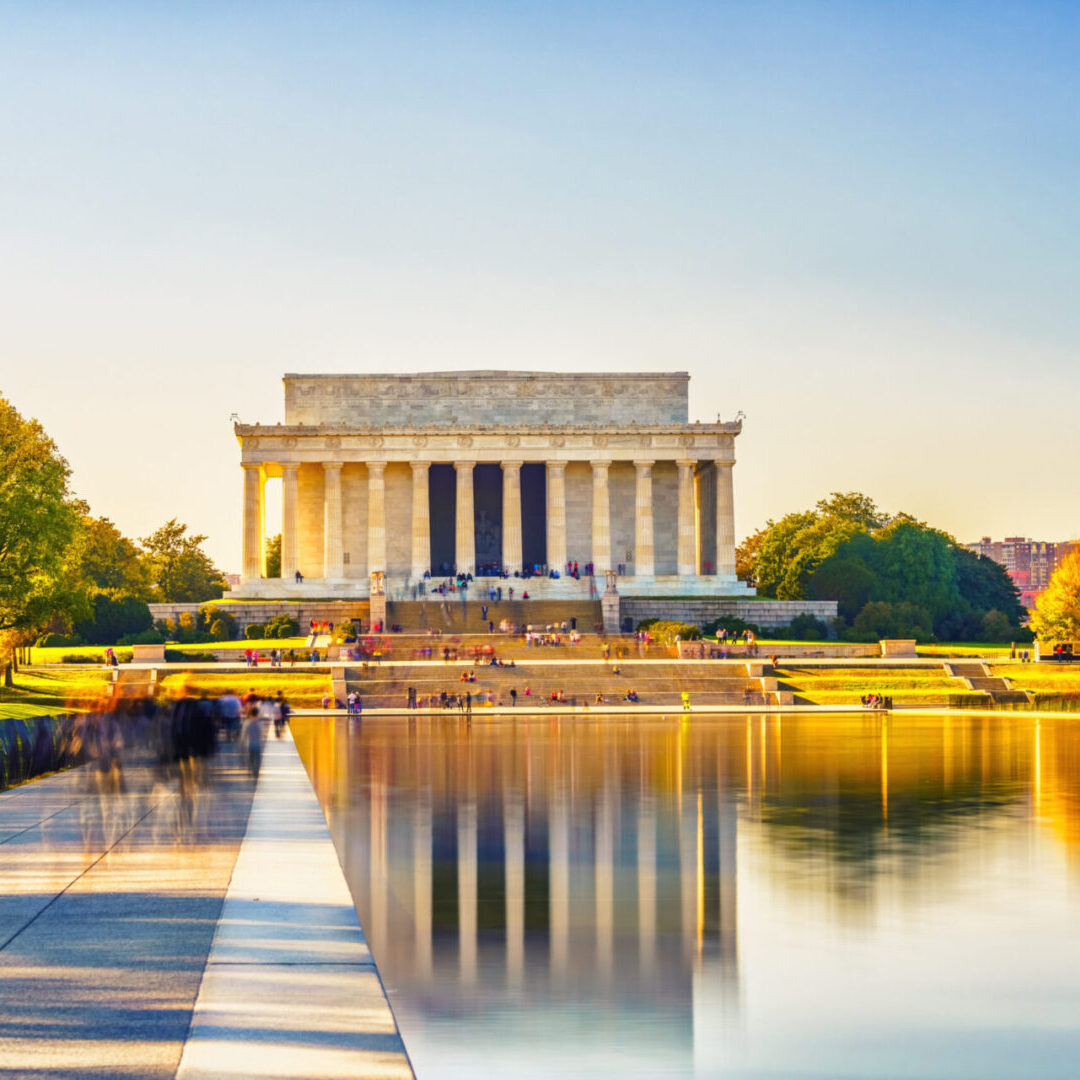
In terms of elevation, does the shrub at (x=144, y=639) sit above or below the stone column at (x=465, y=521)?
below

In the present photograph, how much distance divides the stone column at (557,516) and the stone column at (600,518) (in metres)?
2.06

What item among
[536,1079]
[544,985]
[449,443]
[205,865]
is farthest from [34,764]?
[449,443]

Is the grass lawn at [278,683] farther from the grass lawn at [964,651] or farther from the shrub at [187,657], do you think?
the grass lawn at [964,651]

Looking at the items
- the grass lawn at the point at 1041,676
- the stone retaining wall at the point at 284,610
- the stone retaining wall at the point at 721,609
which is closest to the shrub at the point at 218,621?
the stone retaining wall at the point at 284,610

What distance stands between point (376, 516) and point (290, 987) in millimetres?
86624

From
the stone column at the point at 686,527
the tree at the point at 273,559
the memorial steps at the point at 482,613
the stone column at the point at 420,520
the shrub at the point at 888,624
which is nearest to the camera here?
the memorial steps at the point at 482,613

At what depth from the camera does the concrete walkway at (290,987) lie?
9406 mm

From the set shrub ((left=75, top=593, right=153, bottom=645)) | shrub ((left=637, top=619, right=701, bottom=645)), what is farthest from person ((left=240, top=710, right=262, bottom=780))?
shrub ((left=75, top=593, right=153, bottom=645))

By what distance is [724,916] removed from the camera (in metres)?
15.6

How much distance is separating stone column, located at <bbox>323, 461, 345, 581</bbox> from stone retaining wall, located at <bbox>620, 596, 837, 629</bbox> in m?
20.1

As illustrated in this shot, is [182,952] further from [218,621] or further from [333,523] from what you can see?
[333,523]

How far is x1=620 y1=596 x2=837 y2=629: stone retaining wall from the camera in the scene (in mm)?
88750

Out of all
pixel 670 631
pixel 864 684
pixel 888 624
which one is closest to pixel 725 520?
pixel 888 624

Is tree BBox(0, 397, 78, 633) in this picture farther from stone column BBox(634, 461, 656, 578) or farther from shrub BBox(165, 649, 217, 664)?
stone column BBox(634, 461, 656, 578)
